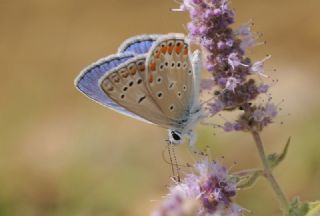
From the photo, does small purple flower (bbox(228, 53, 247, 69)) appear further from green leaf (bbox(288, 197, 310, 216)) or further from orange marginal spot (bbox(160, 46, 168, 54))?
green leaf (bbox(288, 197, 310, 216))

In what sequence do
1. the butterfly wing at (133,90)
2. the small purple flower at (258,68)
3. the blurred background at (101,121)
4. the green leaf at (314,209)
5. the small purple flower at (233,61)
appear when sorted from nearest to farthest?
1. the green leaf at (314,209)
2. the small purple flower at (233,61)
3. the small purple flower at (258,68)
4. the butterfly wing at (133,90)
5. the blurred background at (101,121)

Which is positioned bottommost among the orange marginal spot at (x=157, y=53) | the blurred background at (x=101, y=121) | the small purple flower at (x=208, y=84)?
the small purple flower at (x=208, y=84)

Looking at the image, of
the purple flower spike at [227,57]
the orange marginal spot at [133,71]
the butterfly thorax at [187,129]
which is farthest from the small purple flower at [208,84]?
the orange marginal spot at [133,71]

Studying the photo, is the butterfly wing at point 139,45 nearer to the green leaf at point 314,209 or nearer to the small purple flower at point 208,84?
the small purple flower at point 208,84

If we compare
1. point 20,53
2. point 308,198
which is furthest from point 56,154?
point 20,53

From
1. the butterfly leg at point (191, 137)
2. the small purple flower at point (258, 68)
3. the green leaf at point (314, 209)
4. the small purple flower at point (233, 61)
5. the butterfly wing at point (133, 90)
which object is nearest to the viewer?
the green leaf at point (314, 209)

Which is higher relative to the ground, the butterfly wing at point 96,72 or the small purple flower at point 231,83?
the butterfly wing at point 96,72
